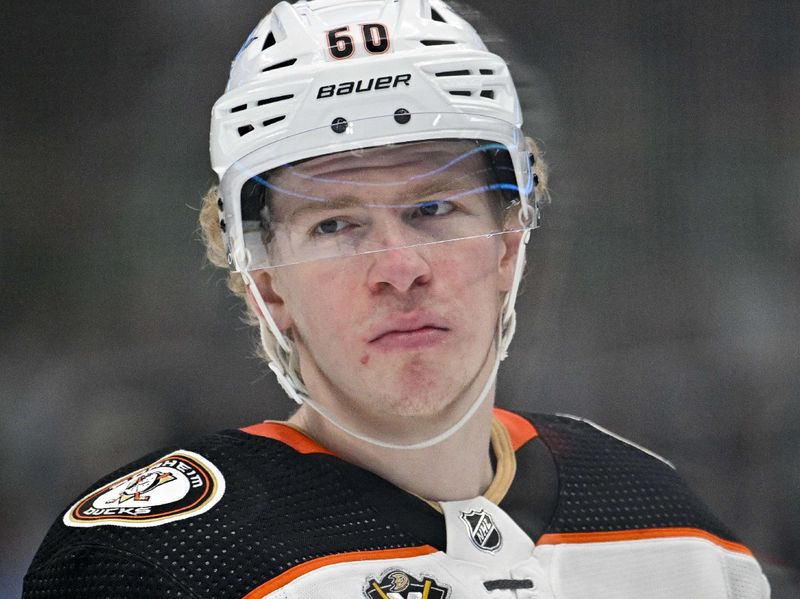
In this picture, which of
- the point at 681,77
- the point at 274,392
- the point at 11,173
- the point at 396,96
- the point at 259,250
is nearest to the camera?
the point at 396,96

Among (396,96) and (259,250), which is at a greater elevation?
(396,96)

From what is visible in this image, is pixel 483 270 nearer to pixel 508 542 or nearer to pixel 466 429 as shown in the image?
pixel 466 429

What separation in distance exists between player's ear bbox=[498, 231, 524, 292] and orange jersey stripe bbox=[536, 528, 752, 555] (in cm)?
35

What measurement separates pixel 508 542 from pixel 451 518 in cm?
9

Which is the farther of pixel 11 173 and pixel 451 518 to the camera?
pixel 11 173

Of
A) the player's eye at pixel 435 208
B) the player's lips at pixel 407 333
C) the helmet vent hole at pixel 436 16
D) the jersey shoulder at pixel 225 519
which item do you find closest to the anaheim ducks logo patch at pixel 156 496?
the jersey shoulder at pixel 225 519

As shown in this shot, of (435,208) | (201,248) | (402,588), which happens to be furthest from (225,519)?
(201,248)

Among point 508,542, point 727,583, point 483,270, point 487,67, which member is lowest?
point 727,583

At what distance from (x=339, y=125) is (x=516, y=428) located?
582mm

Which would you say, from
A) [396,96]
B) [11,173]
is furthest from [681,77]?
[11,173]

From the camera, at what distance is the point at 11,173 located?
5.40 feet

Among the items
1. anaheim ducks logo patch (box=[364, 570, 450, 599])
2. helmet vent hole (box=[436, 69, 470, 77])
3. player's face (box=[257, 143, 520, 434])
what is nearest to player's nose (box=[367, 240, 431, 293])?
player's face (box=[257, 143, 520, 434])

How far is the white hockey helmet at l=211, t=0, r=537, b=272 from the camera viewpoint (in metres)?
1.28

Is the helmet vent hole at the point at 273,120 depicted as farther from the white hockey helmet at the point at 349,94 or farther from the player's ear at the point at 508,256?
the player's ear at the point at 508,256
